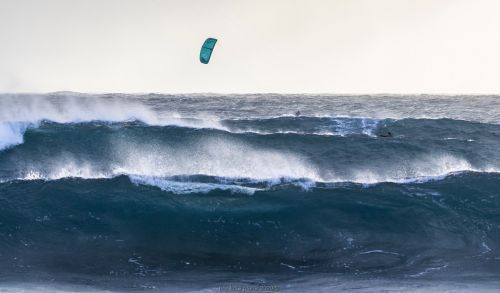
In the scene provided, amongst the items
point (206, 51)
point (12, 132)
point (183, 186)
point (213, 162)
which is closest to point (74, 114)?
point (12, 132)

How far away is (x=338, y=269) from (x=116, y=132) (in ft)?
41.6

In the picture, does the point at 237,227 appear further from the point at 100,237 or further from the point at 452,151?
the point at 452,151

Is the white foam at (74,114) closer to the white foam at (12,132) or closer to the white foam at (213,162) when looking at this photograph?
the white foam at (12,132)

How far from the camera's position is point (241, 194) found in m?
18.8

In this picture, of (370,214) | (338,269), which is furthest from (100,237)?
(370,214)

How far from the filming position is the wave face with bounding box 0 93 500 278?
49.0ft

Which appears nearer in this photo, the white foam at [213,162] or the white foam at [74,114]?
the white foam at [213,162]

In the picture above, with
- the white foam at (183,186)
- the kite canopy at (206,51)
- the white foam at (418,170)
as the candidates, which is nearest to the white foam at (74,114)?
the kite canopy at (206,51)

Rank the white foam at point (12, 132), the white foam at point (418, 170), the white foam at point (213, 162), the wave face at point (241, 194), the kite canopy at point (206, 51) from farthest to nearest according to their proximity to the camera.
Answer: the white foam at point (12, 132) < the kite canopy at point (206, 51) < the white foam at point (213, 162) < the white foam at point (418, 170) < the wave face at point (241, 194)

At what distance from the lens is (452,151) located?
78.4 ft

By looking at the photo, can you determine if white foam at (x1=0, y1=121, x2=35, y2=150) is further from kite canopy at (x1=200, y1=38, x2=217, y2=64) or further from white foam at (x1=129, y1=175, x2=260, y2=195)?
kite canopy at (x1=200, y1=38, x2=217, y2=64)

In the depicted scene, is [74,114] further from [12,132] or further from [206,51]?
[206,51]

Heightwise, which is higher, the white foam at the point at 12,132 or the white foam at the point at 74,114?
the white foam at the point at 74,114

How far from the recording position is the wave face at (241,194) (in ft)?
49.0
